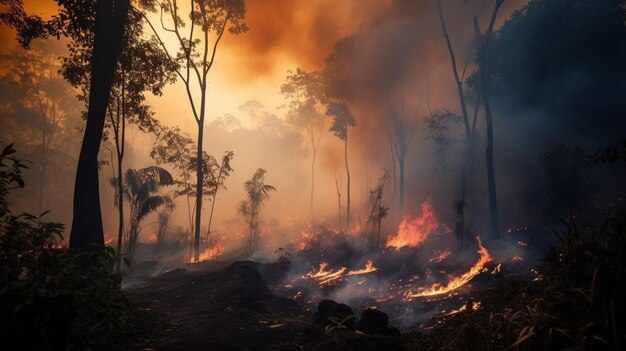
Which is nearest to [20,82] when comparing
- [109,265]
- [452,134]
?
[109,265]

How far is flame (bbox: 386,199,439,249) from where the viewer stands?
87.8 feet

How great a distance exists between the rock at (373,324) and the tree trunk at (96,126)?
791cm

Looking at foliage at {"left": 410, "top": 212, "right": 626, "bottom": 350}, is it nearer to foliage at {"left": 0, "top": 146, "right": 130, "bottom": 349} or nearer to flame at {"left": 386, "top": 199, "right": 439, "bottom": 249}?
foliage at {"left": 0, "top": 146, "right": 130, "bottom": 349}

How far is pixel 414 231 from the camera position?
93.3ft

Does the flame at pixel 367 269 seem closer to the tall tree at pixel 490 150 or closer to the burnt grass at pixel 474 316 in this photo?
the burnt grass at pixel 474 316

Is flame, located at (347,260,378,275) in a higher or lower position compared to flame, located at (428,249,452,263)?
lower

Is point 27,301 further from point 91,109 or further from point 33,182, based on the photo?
point 33,182

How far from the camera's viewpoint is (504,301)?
6.63 metres

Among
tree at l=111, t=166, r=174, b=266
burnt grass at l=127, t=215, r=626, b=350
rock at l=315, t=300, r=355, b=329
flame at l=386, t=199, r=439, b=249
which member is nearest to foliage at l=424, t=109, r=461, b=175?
flame at l=386, t=199, r=439, b=249

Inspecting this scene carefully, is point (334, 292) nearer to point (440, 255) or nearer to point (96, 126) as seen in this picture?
point (440, 255)

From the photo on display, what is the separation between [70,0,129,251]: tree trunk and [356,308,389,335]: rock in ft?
25.9

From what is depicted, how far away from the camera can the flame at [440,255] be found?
21098mm

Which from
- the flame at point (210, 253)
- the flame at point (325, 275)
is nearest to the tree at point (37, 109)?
the flame at point (210, 253)

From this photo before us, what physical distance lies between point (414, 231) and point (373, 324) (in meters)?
20.8
